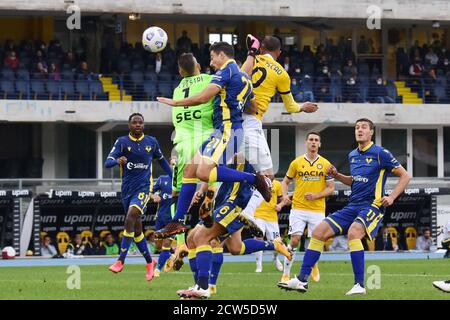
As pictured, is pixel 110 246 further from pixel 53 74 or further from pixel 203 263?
pixel 203 263

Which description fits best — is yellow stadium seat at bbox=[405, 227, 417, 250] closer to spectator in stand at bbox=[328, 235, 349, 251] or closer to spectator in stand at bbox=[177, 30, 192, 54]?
→ spectator in stand at bbox=[328, 235, 349, 251]

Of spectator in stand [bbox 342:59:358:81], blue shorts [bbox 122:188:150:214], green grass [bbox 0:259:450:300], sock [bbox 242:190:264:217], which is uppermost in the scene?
spectator in stand [bbox 342:59:358:81]

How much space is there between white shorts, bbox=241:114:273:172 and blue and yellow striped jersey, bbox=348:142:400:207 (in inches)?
43.6

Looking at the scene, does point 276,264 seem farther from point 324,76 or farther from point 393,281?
point 324,76

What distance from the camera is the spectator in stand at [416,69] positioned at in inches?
1813

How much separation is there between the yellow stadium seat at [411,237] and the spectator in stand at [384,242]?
41.5 inches

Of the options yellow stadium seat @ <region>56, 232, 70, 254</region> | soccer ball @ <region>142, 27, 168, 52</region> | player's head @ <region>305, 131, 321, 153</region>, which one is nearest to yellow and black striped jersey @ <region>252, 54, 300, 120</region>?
player's head @ <region>305, 131, 321, 153</region>

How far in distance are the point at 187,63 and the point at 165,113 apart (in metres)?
25.0

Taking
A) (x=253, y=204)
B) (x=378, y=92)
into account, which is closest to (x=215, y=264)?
(x=253, y=204)

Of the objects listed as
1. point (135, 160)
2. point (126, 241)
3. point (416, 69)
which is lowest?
point (126, 241)

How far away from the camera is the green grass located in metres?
14.2

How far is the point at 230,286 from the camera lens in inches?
647

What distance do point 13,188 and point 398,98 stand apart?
1649cm
